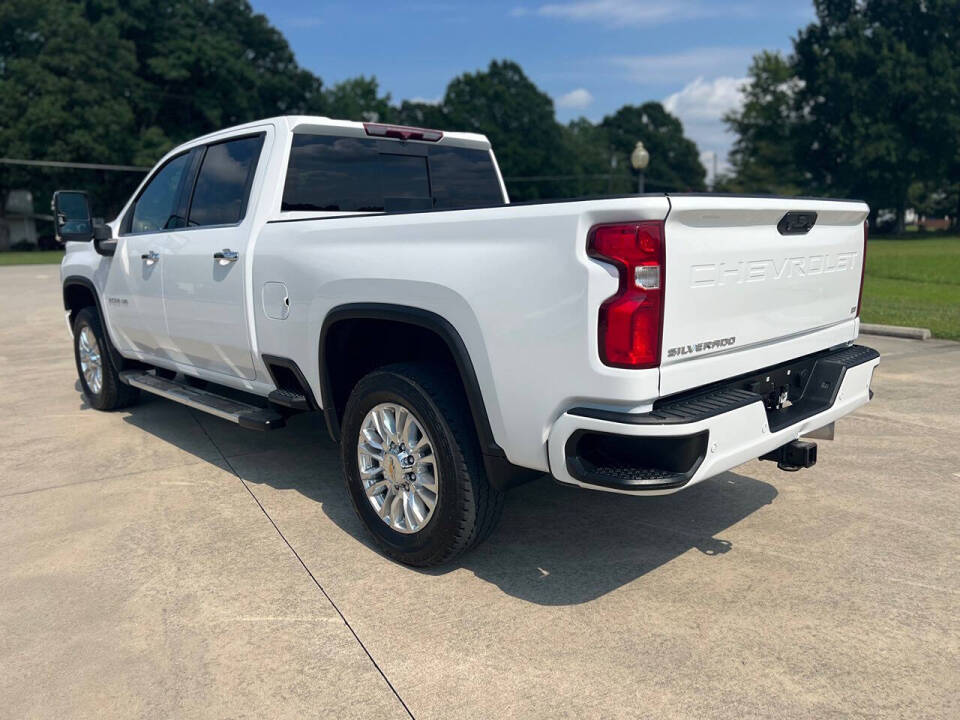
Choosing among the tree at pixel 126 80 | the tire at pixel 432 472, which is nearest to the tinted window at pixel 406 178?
the tire at pixel 432 472

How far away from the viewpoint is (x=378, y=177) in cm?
490

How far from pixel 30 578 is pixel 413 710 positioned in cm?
205

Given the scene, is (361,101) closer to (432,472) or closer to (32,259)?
(32,259)

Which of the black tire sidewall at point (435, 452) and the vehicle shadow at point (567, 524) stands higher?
the black tire sidewall at point (435, 452)

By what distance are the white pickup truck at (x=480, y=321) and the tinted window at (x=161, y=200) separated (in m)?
0.11

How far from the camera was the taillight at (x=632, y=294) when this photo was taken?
8.73 feet

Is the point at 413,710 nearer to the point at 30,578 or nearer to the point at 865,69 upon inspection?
the point at 30,578

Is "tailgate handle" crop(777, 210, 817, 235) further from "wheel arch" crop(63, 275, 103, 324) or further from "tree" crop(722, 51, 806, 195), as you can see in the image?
"tree" crop(722, 51, 806, 195)

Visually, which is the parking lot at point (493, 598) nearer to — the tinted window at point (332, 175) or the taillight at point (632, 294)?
the taillight at point (632, 294)

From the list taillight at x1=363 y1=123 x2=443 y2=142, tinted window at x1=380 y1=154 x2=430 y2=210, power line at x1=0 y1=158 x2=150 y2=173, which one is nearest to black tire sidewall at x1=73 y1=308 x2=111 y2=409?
tinted window at x1=380 y1=154 x2=430 y2=210

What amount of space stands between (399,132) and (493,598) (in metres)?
2.90

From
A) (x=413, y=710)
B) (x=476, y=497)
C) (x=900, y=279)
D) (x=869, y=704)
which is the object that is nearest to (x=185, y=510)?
(x=476, y=497)

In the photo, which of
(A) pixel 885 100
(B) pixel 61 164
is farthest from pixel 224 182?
(A) pixel 885 100

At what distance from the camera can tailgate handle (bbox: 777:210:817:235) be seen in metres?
3.27
